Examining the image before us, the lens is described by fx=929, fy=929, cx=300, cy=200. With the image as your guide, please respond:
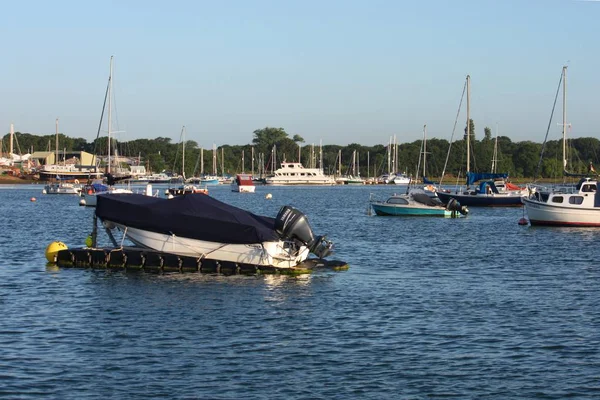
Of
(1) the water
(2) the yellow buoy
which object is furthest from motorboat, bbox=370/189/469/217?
(2) the yellow buoy

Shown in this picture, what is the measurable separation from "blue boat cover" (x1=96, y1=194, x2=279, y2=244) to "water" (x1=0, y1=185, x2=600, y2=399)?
1923 millimetres

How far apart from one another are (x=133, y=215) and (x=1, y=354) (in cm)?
1590

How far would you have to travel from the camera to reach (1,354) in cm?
2455

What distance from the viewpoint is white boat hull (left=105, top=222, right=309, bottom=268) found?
39344 mm

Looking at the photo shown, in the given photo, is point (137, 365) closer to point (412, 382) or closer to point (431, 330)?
point (412, 382)

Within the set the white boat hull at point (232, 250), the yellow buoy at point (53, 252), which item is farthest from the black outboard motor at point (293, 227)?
the yellow buoy at point (53, 252)

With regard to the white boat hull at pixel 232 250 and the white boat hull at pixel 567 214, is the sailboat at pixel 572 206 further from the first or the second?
the white boat hull at pixel 232 250

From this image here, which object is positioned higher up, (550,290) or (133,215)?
(133,215)

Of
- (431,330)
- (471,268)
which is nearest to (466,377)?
(431,330)

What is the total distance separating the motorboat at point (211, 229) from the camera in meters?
38.9

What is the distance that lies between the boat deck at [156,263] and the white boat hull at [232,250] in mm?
324

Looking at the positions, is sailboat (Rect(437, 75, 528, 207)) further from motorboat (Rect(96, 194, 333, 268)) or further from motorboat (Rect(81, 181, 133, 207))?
motorboat (Rect(96, 194, 333, 268))

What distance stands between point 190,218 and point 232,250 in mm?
2241

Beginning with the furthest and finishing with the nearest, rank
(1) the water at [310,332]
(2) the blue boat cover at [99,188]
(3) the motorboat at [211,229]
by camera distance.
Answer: (2) the blue boat cover at [99,188] < (3) the motorboat at [211,229] < (1) the water at [310,332]
